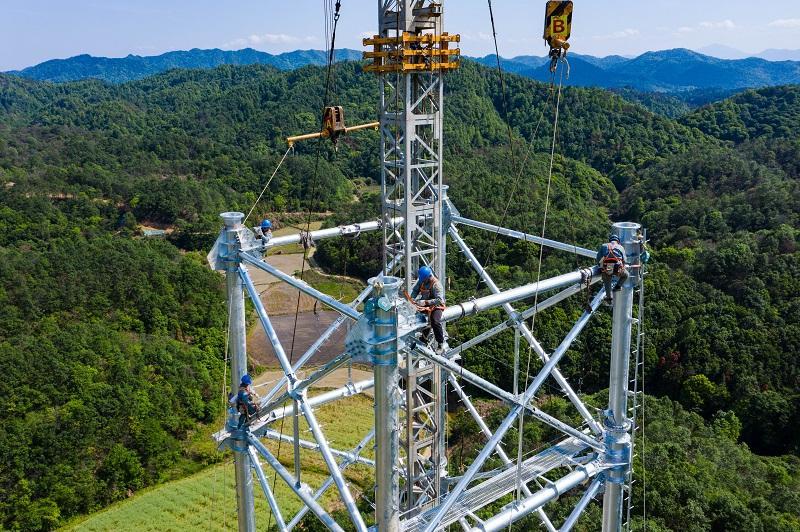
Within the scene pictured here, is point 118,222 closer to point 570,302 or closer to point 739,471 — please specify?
point 570,302

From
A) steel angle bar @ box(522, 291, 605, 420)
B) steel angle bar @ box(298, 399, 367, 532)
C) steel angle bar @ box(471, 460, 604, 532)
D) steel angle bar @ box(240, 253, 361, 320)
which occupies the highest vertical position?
steel angle bar @ box(240, 253, 361, 320)

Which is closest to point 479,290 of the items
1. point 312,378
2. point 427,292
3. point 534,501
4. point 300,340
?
point 300,340

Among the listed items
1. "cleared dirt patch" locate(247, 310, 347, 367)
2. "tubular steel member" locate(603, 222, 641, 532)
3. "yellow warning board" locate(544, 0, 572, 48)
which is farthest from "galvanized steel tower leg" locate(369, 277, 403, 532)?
"cleared dirt patch" locate(247, 310, 347, 367)

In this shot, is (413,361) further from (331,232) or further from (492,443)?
(492,443)

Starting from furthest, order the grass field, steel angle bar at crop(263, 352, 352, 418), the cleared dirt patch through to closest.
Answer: the cleared dirt patch, the grass field, steel angle bar at crop(263, 352, 352, 418)

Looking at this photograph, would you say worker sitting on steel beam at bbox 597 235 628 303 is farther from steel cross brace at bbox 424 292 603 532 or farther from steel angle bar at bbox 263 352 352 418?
steel angle bar at bbox 263 352 352 418

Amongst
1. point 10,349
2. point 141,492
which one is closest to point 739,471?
point 141,492
